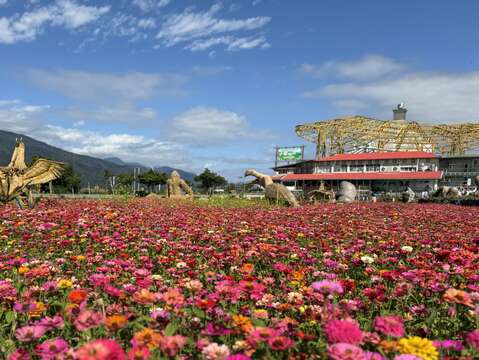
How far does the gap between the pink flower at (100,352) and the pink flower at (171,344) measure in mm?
204

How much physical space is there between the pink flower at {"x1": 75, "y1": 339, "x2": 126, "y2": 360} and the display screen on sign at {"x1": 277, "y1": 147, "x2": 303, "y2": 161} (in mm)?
66709

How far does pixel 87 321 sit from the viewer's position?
1.60m

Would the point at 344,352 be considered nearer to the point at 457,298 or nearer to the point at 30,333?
the point at 457,298

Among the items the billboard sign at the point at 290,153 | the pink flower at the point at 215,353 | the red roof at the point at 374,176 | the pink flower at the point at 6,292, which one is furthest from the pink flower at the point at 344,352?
the billboard sign at the point at 290,153

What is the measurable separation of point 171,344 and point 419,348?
91cm

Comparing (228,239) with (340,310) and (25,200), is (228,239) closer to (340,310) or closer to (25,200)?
(340,310)

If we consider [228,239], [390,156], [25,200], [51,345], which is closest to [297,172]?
[390,156]

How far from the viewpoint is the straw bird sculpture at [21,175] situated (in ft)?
40.0

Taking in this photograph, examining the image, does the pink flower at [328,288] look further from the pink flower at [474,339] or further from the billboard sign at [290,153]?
the billboard sign at [290,153]

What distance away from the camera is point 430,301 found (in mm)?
2971

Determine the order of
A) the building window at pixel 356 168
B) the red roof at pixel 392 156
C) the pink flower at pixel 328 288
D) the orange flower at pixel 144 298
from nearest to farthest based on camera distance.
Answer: the orange flower at pixel 144 298 < the pink flower at pixel 328 288 < the red roof at pixel 392 156 < the building window at pixel 356 168

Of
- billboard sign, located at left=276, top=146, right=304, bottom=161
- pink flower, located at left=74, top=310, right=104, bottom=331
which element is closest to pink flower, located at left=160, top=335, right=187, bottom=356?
pink flower, located at left=74, top=310, right=104, bottom=331

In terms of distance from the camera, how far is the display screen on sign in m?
67.8

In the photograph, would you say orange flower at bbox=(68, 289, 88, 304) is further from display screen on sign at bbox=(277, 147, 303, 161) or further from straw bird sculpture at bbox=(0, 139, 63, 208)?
display screen on sign at bbox=(277, 147, 303, 161)
